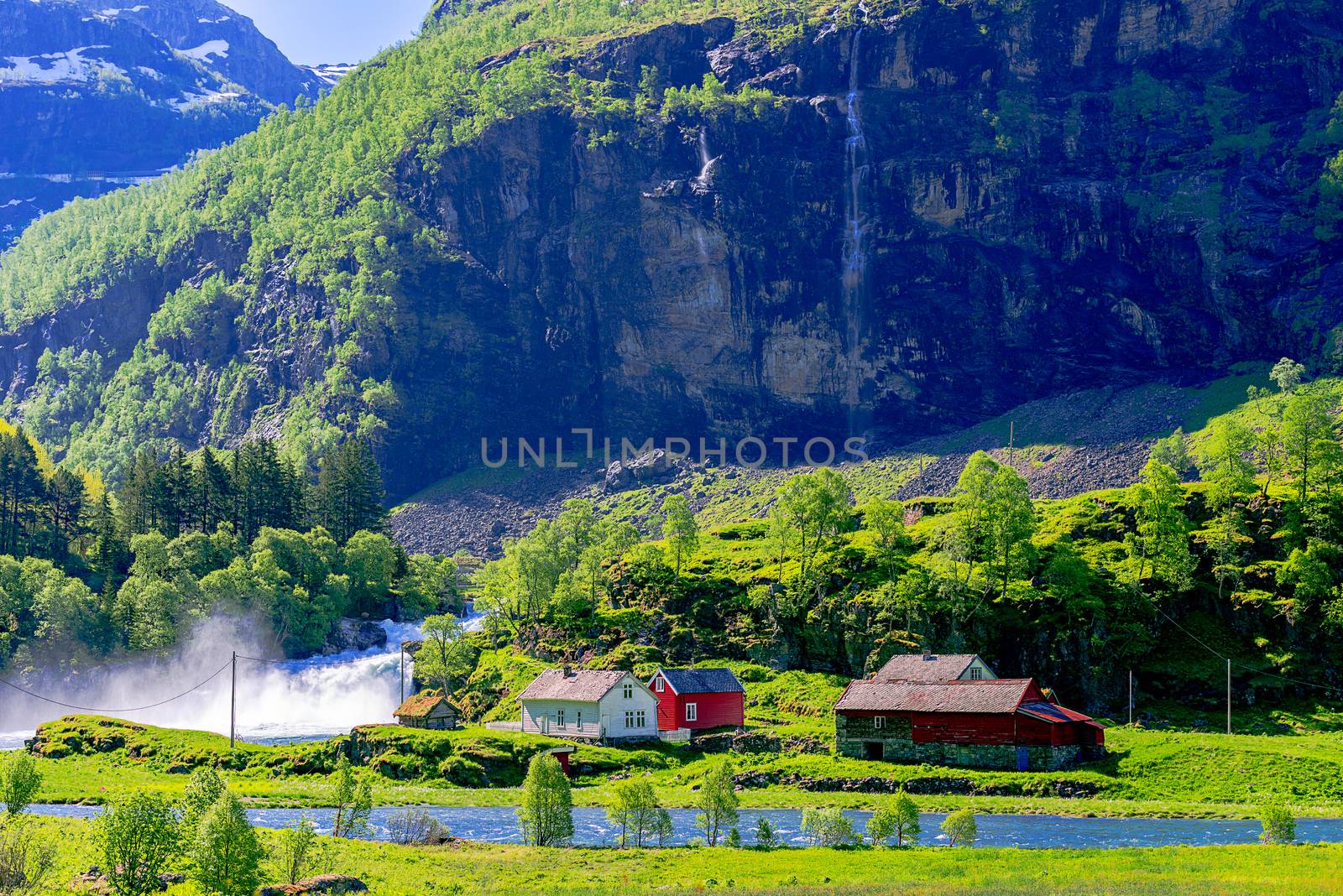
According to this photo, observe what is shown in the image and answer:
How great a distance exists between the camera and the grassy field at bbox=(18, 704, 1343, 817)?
3775 inches

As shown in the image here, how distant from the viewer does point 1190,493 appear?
138000 mm

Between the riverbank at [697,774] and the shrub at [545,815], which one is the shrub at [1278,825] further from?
the shrub at [545,815]

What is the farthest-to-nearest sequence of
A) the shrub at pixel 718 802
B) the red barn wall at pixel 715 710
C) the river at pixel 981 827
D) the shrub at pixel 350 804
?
the red barn wall at pixel 715 710
the shrub at pixel 718 802
the shrub at pixel 350 804
the river at pixel 981 827

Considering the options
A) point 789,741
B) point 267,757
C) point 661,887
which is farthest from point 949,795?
point 267,757

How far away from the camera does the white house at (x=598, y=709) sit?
121 meters

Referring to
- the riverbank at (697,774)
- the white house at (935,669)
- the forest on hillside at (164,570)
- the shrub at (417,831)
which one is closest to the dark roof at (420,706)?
the riverbank at (697,774)

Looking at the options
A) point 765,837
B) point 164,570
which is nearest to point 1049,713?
point 765,837

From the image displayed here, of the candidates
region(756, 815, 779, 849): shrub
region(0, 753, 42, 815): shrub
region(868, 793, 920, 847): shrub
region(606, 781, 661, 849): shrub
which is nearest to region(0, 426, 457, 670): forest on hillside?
region(0, 753, 42, 815): shrub

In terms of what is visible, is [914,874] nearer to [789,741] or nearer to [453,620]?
[789,741]

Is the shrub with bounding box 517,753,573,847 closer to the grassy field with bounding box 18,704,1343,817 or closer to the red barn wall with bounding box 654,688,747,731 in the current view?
the grassy field with bounding box 18,704,1343,817

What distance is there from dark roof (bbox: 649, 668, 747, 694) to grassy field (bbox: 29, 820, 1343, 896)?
41.3 metres

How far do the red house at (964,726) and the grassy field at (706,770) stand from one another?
1810 millimetres

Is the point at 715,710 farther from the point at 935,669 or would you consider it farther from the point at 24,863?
the point at 24,863

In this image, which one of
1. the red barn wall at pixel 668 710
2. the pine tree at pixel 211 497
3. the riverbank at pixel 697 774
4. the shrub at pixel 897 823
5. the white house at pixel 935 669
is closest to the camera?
the shrub at pixel 897 823
